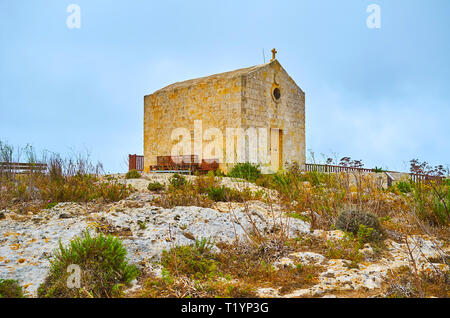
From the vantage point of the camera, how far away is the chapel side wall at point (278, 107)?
43.4ft

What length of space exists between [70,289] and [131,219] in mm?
1783

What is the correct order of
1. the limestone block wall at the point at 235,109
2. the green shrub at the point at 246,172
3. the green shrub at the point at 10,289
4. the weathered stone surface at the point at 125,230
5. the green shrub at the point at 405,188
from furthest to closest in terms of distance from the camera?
the limestone block wall at the point at 235,109 < the green shrub at the point at 246,172 < the green shrub at the point at 405,188 < the weathered stone surface at the point at 125,230 < the green shrub at the point at 10,289

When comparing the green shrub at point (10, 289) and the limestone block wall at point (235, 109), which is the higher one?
the limestone block wall at point (235, 109)

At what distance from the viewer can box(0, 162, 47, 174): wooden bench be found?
25.4 feet

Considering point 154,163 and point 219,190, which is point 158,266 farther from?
point 154,163

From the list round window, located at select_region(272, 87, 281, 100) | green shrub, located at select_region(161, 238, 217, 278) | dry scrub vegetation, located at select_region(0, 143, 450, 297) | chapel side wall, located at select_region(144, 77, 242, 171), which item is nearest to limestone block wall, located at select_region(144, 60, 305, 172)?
chapel side wall, located at select_region(144, 77, 242, 171)

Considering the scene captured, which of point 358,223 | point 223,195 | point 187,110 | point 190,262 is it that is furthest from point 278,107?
point 190,262

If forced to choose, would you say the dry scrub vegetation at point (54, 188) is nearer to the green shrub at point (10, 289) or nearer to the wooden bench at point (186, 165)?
the green shrub at point (10, 289)

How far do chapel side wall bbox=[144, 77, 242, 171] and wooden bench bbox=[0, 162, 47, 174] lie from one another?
6.98m

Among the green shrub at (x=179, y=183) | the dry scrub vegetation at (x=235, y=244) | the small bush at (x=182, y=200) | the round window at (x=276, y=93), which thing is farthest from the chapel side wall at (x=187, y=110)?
the small bush at (x=182, y=200)

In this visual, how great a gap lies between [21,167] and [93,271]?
236 inches

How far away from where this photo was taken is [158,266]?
3564 millimetres

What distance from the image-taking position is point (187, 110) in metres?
15.1

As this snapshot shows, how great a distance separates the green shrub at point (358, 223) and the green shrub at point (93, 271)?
281cm
